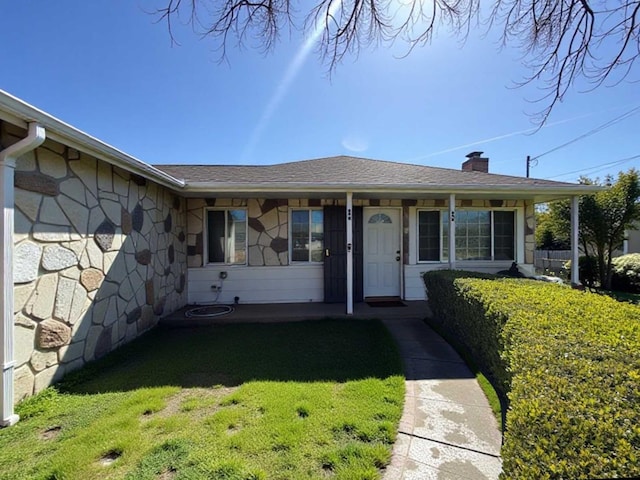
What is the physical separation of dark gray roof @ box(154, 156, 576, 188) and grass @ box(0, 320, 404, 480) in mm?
3035

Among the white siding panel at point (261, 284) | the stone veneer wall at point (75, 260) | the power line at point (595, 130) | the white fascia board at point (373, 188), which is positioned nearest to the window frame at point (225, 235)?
the white siding panel at point (261, 284)

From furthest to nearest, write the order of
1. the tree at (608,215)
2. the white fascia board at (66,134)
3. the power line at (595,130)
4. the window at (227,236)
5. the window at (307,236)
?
the tree at (608,215) → the power line at (595,130) → the window at (307,236) → the window at (227,236) → the white fascia board at (66,134)

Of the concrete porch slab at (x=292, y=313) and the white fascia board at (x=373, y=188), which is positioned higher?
the white fascia board at (x=373, y=188)

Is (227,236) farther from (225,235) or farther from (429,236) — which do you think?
(429,236)

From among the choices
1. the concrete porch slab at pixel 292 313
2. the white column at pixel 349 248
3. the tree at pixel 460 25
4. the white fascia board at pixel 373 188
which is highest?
the tree at pixel 460 25

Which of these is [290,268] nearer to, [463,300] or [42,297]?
[463,300]

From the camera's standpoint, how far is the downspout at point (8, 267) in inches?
101

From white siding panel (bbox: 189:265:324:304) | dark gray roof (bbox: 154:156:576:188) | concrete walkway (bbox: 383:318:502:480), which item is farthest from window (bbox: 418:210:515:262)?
concrete walkway (bbox: 383:318:502:480)

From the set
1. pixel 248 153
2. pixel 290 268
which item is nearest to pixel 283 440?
pixel 290 268

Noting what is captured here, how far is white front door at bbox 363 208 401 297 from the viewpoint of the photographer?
7234mm

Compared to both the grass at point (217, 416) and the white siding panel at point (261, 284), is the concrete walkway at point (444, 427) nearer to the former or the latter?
the grass at point (217, 416)

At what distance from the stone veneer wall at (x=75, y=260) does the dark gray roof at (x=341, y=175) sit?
59.8 inches

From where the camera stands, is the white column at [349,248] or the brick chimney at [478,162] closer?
the white column at [349,248]

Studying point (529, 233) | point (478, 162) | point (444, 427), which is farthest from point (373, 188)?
point (478, 162)
